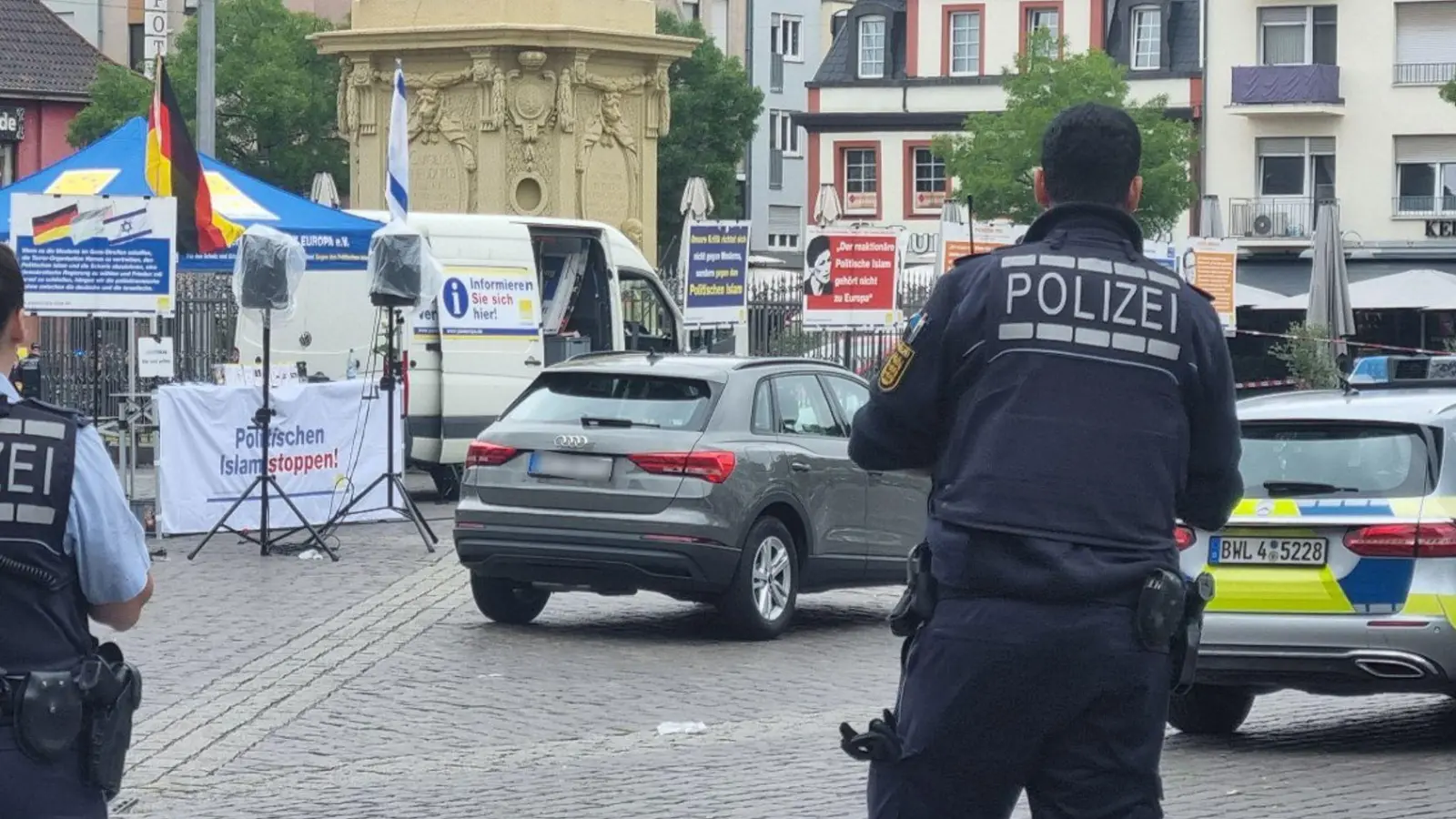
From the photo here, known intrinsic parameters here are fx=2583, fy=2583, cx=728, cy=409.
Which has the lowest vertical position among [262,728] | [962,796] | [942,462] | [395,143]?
[262,728]

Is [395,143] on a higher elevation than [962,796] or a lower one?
higher

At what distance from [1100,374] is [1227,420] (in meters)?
0.33

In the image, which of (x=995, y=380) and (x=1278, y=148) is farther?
(x=1278, y=148)

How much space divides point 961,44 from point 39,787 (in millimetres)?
63278

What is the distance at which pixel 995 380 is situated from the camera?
15.1 feet

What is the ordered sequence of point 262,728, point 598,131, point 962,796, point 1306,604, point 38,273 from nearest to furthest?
point 962,796, point 1306,604, point 262,728, point 38,273, point 598,131

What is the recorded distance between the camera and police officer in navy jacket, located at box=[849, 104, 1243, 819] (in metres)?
4.47

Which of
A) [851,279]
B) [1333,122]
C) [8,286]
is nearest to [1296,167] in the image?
[1333,122]

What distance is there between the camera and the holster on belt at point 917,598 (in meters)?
4.57

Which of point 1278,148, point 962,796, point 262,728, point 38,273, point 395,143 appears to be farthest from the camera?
point 1278,148

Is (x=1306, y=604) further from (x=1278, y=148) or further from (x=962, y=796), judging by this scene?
(x=1278, y=148)

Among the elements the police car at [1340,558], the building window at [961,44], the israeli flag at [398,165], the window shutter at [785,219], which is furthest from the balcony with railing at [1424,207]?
the police car at [1340,558]

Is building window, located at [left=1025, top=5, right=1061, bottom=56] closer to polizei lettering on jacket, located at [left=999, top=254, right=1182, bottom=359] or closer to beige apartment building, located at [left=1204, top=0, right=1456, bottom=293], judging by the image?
beige apartment building, located at [left=1204, top=0, right=1456, bottom=293]

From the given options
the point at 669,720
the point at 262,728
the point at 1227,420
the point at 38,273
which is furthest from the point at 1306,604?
the point at 38,273
